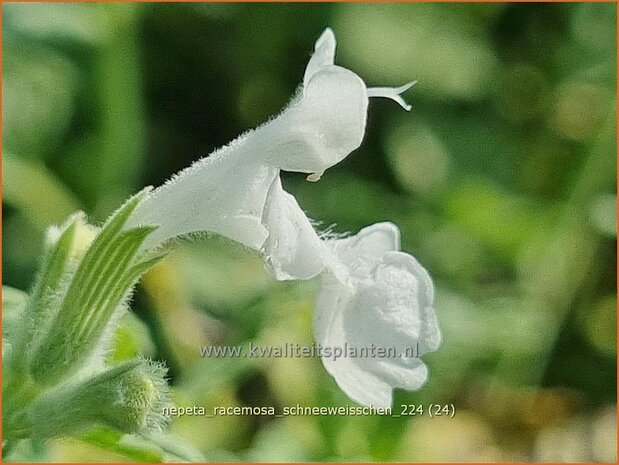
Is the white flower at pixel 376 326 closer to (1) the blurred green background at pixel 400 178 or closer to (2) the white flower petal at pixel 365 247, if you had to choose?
(2) the white flower petal at pixel 365 247

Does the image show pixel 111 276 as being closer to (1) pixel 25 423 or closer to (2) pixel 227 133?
(1) pixel 25 423

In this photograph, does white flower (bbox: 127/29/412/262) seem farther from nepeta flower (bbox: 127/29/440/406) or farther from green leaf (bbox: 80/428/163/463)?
green leaf (bbox: 80/428/163/463)

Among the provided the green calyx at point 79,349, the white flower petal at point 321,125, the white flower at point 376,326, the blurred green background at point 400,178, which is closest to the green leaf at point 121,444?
the green calyx at point 79,349

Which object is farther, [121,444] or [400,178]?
[400,178]

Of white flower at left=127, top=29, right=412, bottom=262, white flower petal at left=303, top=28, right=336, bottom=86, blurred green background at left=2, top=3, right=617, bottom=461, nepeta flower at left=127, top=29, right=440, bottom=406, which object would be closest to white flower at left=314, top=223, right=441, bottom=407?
nepeta flower at left=127, top=29, right=440, bottom=406

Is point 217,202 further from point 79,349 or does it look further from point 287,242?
point 79,349

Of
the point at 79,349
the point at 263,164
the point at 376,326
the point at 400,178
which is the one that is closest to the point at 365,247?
the point at 376,326
